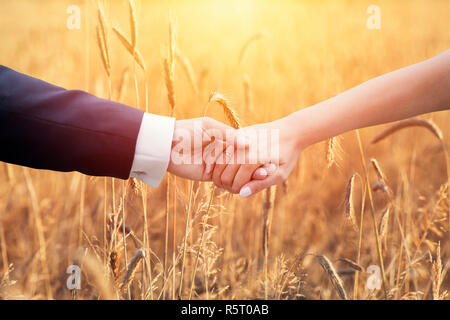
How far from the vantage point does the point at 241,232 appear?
4.17ft

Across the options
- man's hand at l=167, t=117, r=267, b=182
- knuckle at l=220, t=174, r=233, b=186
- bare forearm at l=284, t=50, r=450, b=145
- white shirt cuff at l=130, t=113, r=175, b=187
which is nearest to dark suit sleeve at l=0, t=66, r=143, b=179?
white shirt cuff at l=130, t=113, r=175, b=187

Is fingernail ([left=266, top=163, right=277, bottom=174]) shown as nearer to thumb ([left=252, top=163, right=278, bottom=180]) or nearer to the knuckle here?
thumb ([left=252, top=163, right=278, bottom=180])

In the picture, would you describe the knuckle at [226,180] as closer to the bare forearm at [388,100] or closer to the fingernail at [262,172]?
the fingernail at [262,172]

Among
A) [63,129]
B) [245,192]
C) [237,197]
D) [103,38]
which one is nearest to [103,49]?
[103,38]

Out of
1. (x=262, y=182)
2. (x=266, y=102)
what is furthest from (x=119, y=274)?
(x=266, y=102)

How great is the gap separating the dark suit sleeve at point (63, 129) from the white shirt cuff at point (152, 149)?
0.03 meters

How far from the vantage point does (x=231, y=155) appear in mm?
978

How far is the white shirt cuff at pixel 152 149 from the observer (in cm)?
81

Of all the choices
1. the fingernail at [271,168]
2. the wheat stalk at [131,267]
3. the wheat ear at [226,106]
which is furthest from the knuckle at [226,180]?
the wheat stalk at [131,267]

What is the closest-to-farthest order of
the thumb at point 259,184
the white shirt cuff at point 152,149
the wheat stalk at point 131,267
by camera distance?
1. the wheat stalk at point 131,267
2. the white shirt cuff at point 152,149
3. the thumb at point 259,184

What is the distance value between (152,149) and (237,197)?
41 cm

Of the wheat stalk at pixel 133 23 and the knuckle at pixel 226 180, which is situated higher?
the wheat stalk at pixel 133 23

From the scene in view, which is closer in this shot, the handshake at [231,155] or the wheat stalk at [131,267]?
the wheat stalk at [131,267]
